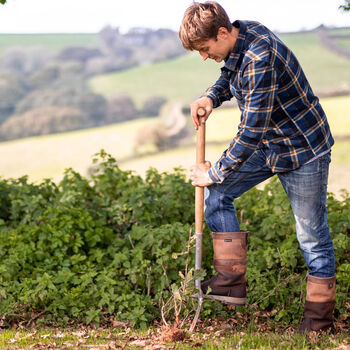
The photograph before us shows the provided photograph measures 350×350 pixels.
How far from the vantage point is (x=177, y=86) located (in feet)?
59.6

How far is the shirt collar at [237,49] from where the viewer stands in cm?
319

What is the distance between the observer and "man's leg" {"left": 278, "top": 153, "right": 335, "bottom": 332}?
11.2 feet

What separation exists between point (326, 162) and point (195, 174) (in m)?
0.83

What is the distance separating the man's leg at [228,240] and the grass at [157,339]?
268mm

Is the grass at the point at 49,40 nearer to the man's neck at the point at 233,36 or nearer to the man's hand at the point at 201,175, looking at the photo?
the man's hand at the point at 201,175

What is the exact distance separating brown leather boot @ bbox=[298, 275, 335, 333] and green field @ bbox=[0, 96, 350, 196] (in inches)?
378

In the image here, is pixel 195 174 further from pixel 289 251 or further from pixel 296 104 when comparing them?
pixel 289 251

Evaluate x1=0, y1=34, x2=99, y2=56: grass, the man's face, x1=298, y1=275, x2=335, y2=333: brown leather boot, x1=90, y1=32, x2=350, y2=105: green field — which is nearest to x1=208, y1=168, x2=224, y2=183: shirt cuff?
the man's face

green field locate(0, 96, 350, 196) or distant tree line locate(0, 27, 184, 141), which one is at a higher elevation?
distant tree line locate(0, 27, 184, 141)

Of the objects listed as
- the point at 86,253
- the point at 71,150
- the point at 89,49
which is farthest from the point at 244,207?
the point at 89,49

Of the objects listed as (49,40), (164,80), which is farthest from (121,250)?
(49,40)

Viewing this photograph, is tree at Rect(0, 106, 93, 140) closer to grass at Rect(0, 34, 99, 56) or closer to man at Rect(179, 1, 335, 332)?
grass at Rect(0, 34, 99, 56)

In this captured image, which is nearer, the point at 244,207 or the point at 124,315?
the point at 124,315

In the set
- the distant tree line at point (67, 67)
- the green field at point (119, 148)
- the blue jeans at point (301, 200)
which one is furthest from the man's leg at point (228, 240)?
the distant tree line at point (67, 67)
